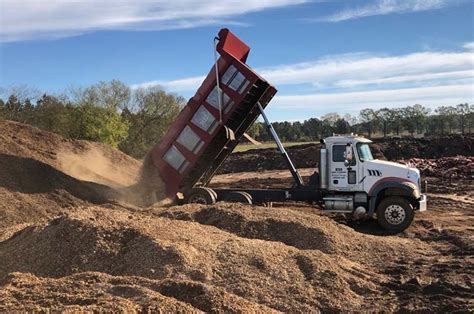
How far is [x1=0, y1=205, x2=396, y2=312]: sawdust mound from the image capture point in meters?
5.67

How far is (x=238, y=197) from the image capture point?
13812 millimetres

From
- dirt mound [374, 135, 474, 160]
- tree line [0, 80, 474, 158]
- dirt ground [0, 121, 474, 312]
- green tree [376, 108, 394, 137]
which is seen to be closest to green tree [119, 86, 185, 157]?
tree line [0, 80, 474, 158]

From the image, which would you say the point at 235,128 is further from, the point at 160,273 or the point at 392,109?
the point at 392,109

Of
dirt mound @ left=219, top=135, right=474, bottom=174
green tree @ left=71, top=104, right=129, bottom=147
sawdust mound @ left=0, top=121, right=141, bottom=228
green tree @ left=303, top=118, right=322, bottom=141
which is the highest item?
green tree @ left=303, top=118, right=322, bottom=141

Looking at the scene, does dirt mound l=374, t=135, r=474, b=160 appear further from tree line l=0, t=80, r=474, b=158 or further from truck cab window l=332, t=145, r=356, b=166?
truck cab window l=332, t=145, r=356, b=166

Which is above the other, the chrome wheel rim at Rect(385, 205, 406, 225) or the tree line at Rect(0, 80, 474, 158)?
the tree line at Rect(0, 80, 474, 158)

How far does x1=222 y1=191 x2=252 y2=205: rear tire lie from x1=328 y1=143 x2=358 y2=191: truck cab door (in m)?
2.36

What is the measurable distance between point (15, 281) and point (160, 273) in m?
1.78

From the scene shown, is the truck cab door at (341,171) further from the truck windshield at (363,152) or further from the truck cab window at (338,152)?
the truck windshield at (363,152)

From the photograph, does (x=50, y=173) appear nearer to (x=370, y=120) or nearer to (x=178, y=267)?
(x=178, y=267)

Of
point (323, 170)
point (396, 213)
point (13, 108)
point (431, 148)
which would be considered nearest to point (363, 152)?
point (323, 170)

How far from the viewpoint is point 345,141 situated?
1278 cm

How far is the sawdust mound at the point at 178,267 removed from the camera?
5672 mm

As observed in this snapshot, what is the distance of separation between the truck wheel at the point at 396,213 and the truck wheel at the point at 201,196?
461 centimetres
